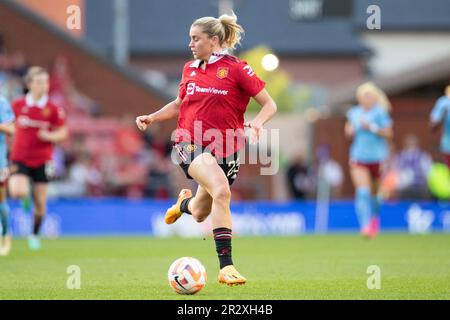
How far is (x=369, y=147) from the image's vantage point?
19547 mm

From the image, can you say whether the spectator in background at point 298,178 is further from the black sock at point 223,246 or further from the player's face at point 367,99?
the black sock at point 223,246

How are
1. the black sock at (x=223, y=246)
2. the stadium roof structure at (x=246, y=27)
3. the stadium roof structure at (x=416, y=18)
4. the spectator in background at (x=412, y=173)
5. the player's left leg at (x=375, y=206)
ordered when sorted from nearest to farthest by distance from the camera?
the black sock at (x=223, y=246)
the player's left leg at (x=375, y=206)
the spectator in background at (x=412, y=173)
the stadium roof structure at (x=246, y=27)
the stadium roof structure at (x=416, y=18)

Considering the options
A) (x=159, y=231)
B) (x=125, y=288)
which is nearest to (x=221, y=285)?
(x=125, y=288)

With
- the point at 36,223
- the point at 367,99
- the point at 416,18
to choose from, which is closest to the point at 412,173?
the point at 367,99

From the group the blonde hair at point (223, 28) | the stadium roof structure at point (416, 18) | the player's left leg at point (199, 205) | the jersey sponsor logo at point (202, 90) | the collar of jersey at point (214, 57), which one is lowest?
the player's left leg at point (199, 205)

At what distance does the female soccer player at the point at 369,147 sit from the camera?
19406mm

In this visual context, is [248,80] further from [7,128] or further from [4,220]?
[4,220]

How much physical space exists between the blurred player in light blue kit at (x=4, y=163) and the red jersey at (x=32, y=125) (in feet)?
5.00

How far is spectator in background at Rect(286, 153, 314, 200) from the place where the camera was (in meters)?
→ 27.7

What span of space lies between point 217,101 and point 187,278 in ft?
5.84

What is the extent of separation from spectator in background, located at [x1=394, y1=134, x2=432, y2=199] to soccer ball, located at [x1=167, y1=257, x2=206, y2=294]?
60.2 ft

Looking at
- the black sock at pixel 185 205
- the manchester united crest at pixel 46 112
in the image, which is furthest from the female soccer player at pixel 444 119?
the black sock at pixel 185 205
